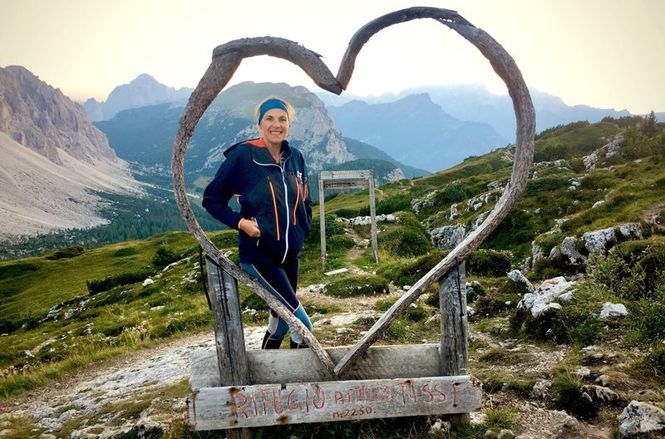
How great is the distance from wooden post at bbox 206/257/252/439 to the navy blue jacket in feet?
1.05

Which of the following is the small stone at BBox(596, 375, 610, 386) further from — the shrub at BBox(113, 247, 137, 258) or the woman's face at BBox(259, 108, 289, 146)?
the shrub at BBox(113, 247, 137, 258)

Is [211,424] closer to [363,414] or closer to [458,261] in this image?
[363,414]

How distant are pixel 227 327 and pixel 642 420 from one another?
4066 mm

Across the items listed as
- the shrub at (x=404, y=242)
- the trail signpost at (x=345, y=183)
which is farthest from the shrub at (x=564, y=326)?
the shrub at (x=404, y=242)

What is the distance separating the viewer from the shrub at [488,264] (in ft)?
42.5

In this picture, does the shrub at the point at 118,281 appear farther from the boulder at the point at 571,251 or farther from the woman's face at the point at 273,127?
the woman's face at the point at 273,127

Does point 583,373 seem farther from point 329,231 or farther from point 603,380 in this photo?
point 329,231

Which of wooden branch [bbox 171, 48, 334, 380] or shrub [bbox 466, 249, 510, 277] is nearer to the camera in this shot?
wooden branch [bbox 171, 48, 334, 380]

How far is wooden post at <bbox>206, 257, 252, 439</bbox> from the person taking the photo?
434 cm

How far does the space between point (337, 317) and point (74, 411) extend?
559 centimetres

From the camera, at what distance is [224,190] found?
4.40m

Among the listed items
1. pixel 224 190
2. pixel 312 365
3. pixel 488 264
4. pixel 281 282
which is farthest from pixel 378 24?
pixel 488 264

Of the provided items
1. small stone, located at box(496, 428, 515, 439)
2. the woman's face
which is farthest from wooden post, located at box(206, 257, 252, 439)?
small stone, located at box(496, 428, 515, 439)

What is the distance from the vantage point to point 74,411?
23.2ft
